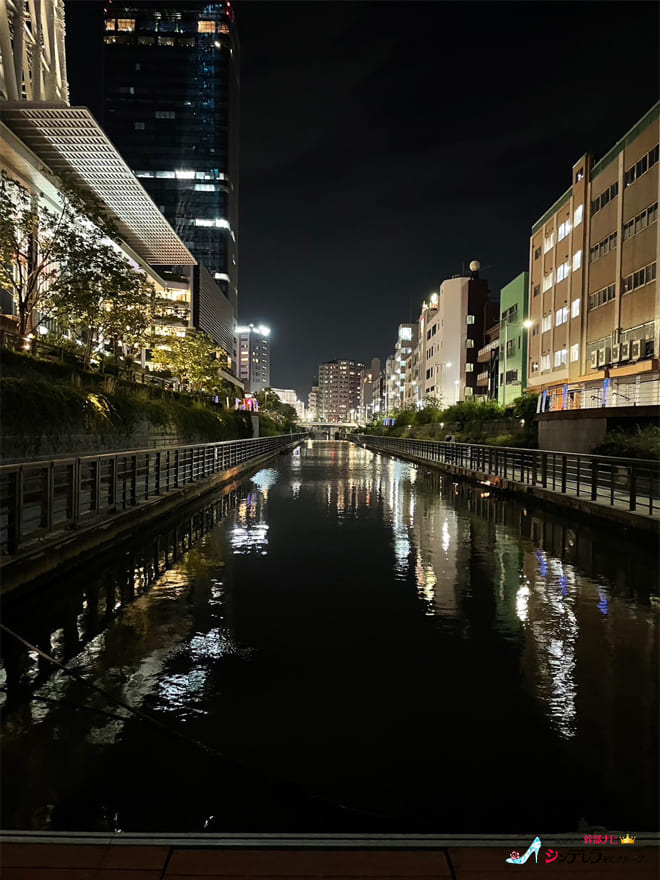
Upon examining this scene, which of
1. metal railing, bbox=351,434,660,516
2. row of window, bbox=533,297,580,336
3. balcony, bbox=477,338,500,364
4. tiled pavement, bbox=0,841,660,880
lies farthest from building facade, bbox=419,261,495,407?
tiled pavement, bbox=0,841,660,880

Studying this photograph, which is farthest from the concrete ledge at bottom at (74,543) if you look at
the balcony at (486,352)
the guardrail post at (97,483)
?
the balcony at (486,352)

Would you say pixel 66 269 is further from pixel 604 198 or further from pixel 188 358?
pixel 604 198

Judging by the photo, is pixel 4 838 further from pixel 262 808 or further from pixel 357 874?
pixel 357 874

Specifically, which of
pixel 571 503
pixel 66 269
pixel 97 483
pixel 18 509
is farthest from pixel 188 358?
pixel 18 509

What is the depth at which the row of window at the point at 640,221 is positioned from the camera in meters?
36.7

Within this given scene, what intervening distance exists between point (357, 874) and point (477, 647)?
3506mm

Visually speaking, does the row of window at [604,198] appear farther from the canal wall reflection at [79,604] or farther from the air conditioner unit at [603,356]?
the canal wall reflection at [79,604]

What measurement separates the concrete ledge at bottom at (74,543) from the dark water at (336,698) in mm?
329

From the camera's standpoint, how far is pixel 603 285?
43344mm

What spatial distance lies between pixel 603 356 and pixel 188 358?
105 feet

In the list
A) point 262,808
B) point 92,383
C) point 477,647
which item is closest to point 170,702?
point 262,808

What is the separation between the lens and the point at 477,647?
5.76 meters

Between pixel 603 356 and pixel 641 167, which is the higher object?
pixel 641 167

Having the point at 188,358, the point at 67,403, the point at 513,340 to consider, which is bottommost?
the point at 67,403
